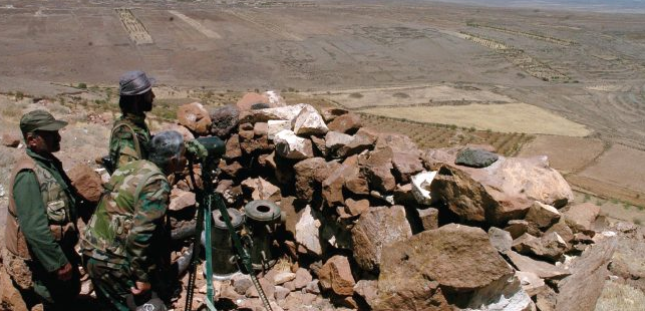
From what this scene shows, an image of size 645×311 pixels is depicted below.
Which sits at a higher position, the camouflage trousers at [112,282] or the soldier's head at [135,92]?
the soldier's head at [135,92]

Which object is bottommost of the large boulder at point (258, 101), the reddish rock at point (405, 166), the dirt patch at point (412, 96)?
the dirt patch at point (412, 96)

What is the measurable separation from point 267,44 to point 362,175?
2757 inches

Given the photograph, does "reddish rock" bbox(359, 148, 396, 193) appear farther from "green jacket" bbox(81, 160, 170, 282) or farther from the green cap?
the green cap

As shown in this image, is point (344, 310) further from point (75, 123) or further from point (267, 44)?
point (267, 44)

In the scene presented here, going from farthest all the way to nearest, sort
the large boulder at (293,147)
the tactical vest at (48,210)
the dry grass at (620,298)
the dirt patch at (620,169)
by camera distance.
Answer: the dirt patch at (620,169) < the large boulder at (293,147) < the dry grass at (620,298) < the tactical vest at (48,210)

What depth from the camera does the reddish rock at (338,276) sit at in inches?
226

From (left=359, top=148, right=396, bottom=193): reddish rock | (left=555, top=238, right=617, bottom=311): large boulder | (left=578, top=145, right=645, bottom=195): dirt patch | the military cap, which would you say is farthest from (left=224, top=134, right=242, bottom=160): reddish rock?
(left=578, top=145, right=645, bottom=195): dirt patch

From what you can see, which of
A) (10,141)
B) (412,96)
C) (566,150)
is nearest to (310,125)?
(10,141)

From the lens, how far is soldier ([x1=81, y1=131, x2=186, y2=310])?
146 inches

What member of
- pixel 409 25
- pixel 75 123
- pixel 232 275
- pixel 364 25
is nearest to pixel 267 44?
pixel 364 25

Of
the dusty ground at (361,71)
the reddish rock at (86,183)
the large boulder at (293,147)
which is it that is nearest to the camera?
the reddish rock at (86,183)

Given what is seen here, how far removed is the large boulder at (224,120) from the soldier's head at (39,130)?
3208mm

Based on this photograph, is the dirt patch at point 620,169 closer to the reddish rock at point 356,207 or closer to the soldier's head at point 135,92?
the reddish rock at point 356,207

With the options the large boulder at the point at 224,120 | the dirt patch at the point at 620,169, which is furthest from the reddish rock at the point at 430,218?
the dirt patch at the point at 620,169
